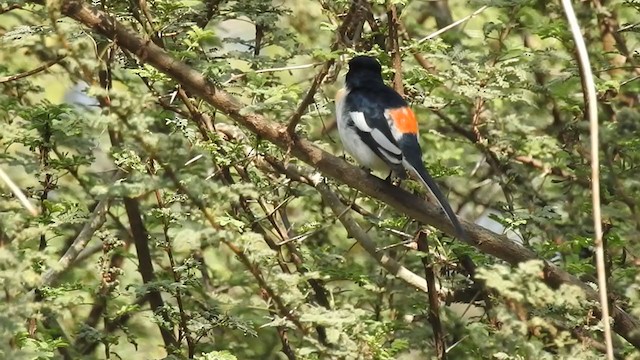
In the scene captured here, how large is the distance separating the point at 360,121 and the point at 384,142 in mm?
162

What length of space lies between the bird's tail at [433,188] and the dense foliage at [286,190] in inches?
8.8

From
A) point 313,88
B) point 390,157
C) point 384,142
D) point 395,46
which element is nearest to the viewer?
point 313,88

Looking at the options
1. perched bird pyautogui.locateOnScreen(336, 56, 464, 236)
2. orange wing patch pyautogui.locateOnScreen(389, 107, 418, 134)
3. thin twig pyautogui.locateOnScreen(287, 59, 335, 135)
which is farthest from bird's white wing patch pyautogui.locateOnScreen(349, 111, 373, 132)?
thin twig pyautogui.locateOnScreen(287, 59, 335, 135)

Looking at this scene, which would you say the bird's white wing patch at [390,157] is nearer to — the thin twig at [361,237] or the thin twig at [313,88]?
the thin twig at [361,237]

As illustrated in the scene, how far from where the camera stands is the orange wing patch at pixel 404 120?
Answer: 4816mm

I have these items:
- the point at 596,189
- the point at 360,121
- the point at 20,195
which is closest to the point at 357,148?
the point at 360,121

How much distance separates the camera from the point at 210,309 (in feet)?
15.8

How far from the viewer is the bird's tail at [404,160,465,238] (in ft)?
13.1

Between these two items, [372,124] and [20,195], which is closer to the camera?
[20,195]

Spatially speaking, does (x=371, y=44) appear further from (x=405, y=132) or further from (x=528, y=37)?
(x=528, y=37)

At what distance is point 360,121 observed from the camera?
15.8 ft

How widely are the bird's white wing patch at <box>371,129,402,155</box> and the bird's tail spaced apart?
102 mm

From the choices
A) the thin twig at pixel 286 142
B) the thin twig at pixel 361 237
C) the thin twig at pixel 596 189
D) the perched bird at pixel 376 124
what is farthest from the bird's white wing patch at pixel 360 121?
the thin twig at pixel 596 189

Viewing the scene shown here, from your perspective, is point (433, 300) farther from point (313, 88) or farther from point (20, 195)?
point (20, 195)
